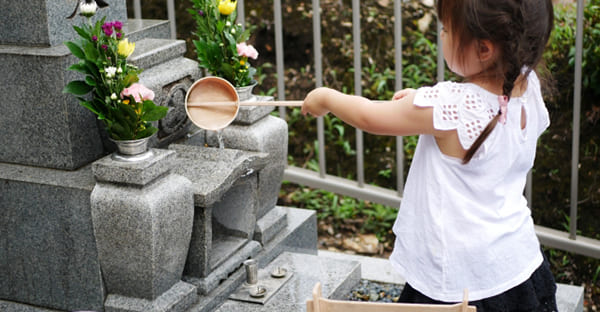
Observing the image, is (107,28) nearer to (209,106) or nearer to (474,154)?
(209,106)

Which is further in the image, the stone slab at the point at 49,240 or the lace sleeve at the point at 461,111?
the stone slab at the point at 49,240

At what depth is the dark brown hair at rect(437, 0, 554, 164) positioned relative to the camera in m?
2.12

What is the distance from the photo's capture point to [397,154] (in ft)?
14.2

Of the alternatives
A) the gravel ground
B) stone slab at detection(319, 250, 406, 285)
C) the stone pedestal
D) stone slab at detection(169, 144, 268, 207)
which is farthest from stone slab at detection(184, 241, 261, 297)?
stone slab at detection(319, 250, 406, 285)

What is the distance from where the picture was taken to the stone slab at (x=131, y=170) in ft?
9.16

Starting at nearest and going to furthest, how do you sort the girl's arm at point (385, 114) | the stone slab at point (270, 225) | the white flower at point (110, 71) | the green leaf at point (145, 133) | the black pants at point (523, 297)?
the girl's arm at point (385, 114), the black pants at point (523, 297), the white flower at point (110, 71), the green leaf at point (145, 133), the stone slab at point (270, 225)

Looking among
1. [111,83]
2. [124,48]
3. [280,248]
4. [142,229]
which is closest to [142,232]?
[142,229]

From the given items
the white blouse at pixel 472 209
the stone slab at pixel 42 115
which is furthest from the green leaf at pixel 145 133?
the white blouse at pixel 472 209

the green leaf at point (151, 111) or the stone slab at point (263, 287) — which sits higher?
the green leaf at point (151, 111)

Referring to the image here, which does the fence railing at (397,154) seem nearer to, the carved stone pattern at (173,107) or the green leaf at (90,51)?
the carved stone pattern at (173,107)

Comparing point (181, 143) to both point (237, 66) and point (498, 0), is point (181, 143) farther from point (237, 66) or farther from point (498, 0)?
point (498, 0)

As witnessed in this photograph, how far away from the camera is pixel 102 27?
2.75 m

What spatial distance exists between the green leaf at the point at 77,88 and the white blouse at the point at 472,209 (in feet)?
3.97

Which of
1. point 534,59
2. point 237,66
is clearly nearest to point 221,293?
point 237,66
